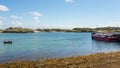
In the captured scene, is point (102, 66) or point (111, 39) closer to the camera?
point (102, 66)

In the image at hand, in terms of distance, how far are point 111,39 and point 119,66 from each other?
8350cm

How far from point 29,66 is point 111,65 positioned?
21.6ft

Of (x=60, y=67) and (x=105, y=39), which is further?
(x=105, y=39)

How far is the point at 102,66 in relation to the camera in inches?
636

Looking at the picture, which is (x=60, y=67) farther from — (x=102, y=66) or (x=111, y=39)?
(x=111, y=39)

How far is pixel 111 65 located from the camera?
16469mm

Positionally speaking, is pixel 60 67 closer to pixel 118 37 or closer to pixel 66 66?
pixel 66 66

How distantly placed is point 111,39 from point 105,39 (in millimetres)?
4397

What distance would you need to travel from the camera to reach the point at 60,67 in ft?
52.5

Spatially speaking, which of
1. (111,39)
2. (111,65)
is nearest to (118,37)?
(111,39)

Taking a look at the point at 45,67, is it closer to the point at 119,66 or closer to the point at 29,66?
the point at 29,66

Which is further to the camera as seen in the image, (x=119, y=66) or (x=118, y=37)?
(x=118, y=37)

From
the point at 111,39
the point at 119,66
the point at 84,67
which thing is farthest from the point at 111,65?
the point at 111,39

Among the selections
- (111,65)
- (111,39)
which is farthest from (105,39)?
(111,65)
